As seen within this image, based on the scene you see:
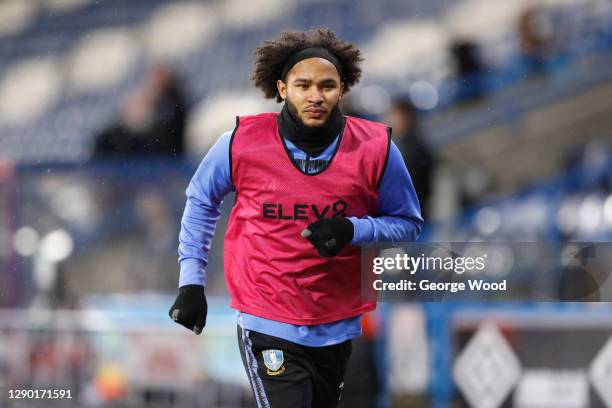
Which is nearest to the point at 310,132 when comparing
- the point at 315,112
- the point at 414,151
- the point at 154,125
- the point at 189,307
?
the point at 315,112

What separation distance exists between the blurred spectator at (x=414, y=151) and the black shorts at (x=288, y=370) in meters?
1.66

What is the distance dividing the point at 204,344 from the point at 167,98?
116cm

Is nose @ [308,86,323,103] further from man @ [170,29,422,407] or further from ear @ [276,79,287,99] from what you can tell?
ear @ [276,79,287,99]

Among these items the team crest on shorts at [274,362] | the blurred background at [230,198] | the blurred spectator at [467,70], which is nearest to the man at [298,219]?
the team crest on shorts at [274,362]

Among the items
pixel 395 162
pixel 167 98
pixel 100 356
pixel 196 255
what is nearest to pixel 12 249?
pixel 100 356

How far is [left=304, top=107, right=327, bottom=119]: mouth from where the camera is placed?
2536 mm

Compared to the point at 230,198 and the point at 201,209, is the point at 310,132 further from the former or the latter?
the point at 230,198

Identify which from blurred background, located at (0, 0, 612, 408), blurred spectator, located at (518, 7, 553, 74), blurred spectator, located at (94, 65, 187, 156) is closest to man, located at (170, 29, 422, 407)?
blurred background, located at (0, 0, 612, 408)

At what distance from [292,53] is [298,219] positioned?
429mm

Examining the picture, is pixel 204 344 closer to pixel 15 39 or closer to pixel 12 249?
pixel 12 249

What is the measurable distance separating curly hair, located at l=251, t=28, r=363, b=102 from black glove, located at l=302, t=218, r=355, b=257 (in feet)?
1.26

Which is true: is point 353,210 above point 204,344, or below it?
above

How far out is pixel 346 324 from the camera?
2621mm

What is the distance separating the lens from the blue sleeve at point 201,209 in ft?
8.59
